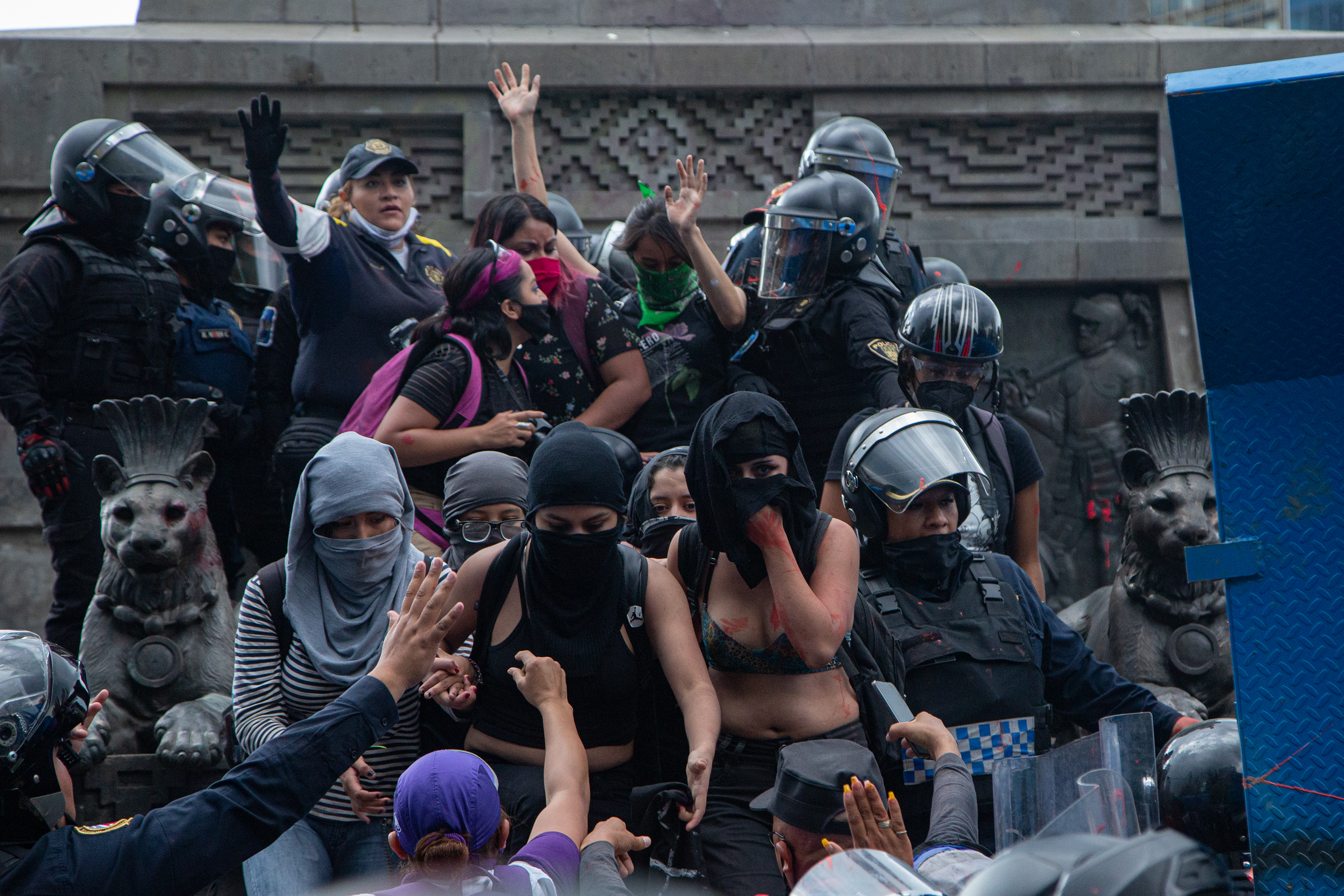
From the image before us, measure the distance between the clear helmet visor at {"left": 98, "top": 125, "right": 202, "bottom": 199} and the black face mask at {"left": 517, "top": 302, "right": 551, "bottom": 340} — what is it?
1918 mm

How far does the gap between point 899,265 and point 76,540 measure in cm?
363

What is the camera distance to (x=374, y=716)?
8.46ft

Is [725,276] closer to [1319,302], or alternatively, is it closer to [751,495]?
[751,495]

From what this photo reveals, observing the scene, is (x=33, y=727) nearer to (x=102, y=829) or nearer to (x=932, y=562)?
(x=102, y=829)

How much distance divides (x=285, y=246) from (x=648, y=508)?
73.3 inches

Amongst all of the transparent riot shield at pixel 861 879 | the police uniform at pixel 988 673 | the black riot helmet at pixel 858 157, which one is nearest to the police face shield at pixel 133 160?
the black riot helmet at pixel 858 157

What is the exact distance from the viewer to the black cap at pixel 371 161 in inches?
216

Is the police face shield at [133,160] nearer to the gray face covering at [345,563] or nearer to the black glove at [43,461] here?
the black glove at [43,461]

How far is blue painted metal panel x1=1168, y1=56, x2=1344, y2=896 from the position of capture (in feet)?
7.39

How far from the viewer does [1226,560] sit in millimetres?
2400

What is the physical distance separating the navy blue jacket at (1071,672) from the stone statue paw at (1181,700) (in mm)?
1184

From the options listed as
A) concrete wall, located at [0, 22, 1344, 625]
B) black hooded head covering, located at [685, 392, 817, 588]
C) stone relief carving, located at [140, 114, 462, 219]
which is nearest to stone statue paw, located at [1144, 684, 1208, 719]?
black hooded head covering, located at [685, 392, 817, 588]

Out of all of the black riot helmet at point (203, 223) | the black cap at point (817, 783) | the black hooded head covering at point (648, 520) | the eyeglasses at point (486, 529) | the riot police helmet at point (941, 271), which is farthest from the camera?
the riot police helmet at point (941, 271)

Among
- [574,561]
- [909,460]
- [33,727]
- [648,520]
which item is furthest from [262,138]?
[33,727]
